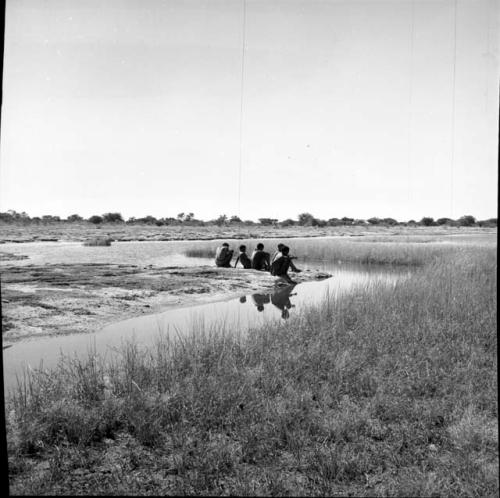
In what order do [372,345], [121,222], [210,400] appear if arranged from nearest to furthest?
1. [210,400]
2. [372,345]
3. [121,222]

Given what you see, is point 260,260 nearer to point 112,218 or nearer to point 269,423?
point 269,423

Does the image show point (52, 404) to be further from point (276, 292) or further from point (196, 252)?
point (196, 252)

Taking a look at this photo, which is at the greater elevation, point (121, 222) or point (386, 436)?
point (121, 222)

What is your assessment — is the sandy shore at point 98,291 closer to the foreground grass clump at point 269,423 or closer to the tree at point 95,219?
the foreground grass clump at point 269,423

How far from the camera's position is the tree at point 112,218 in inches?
2385

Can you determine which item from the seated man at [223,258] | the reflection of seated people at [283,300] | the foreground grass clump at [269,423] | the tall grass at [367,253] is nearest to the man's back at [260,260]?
the seated man at [223,258]

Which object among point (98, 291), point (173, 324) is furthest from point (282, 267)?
point (173, 324)

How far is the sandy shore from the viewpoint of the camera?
775cm

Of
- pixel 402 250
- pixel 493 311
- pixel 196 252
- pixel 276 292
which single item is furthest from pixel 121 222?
pixel 493 311

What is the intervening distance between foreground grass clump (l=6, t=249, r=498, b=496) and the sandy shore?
3386mm

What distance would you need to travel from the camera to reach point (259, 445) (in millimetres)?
3418

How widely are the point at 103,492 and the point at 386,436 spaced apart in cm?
229

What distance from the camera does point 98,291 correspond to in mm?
10789

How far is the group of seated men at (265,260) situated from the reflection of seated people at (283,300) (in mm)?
913
